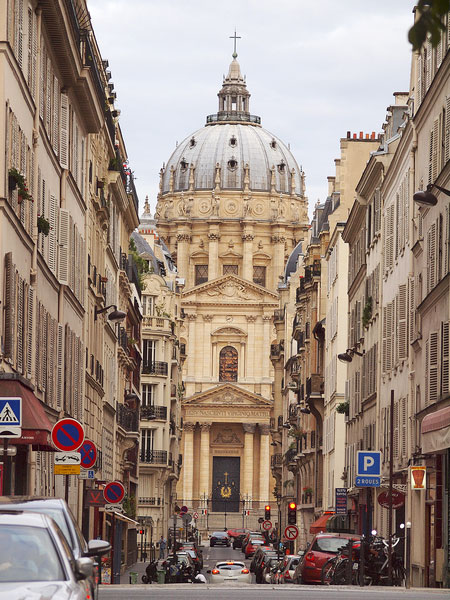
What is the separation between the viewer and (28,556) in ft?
34.1

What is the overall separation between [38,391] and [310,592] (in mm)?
6703

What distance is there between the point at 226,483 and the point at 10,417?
14204 cm

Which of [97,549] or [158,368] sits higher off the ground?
[158,368]

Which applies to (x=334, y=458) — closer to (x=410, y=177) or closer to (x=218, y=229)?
(x=410, y=177)

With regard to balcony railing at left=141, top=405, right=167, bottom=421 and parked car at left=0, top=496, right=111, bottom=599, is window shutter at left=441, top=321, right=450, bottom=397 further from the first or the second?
balcony railing at left=141, top=405, right=167, bottom=421

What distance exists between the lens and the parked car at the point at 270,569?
153 feet

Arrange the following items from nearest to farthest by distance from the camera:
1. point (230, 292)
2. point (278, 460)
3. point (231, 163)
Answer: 1. point (278, 460)
2. point (230, 292)
3. point (231, 163)

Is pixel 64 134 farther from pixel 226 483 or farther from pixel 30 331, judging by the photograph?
pixel 226 483

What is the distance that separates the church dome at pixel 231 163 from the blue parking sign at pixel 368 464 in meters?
148

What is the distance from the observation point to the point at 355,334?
181 ft

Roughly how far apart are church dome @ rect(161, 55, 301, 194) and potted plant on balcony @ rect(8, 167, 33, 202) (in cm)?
15696

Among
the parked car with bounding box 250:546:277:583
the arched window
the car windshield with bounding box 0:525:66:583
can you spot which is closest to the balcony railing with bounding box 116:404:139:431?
the parked car with bounding box 250:546:277:583

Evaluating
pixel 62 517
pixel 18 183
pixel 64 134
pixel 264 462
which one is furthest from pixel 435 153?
pixel 264 462

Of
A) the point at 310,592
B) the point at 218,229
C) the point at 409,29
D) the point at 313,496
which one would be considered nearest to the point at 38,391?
the point at 310,592
